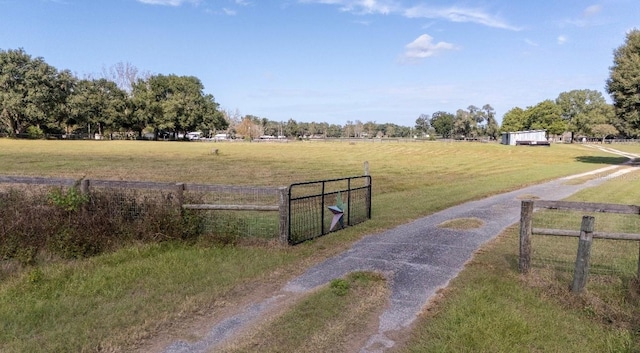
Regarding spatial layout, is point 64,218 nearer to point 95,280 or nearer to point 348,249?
point 95,280

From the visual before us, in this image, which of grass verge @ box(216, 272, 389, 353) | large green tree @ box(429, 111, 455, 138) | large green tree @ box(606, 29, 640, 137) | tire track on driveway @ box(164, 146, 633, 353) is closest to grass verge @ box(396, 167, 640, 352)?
tire track on driveway @ box(164, 146, 633, 353)

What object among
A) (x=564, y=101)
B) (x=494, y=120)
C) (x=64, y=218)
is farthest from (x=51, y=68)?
(x=564, y=101)

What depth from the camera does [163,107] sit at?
97.4m

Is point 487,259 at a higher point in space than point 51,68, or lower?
lower

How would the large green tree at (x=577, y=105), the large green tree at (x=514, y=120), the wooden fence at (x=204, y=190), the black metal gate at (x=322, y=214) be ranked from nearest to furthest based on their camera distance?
the wooden fence at (x=204, y=190) → the black metal gate at (x=322, y=214) → the large green tree at (x=577, y=105) → the large green tree at (x=514, y=120)

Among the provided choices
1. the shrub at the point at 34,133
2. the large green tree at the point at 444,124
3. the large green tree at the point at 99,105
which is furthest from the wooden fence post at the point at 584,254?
the large green tree at the point at 444,124

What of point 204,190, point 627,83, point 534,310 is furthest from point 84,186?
point 627,83

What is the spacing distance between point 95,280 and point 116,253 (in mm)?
1231

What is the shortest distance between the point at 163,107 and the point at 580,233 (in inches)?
3999

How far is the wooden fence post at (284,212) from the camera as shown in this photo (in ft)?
26.3

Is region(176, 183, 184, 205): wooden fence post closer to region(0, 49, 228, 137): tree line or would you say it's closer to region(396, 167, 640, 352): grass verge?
region(396, 167, 640, 352): grass verge

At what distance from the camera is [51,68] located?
7831 cm

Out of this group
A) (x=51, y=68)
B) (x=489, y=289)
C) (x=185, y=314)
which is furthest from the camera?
(x=51, y=68)

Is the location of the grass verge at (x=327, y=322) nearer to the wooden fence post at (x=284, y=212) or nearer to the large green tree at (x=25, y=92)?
the wooden fence post at (x=284, y=212)
